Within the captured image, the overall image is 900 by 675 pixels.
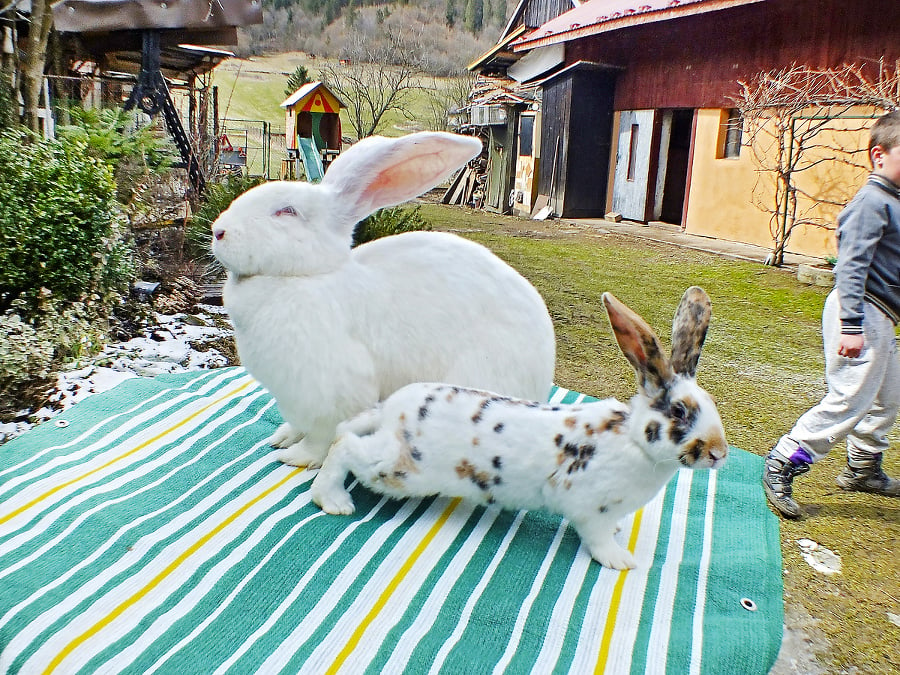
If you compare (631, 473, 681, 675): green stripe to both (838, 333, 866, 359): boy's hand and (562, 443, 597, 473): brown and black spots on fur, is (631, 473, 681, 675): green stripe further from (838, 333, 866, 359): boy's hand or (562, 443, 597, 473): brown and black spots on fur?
(838, 333, 866, 359): boy's hand

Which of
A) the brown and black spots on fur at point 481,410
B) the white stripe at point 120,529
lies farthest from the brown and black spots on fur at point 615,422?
the white stripe at point 120,529

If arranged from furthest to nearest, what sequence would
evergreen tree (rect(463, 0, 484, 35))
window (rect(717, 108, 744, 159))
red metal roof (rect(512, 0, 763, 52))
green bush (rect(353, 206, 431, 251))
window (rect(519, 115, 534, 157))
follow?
evergreen tree (rect(463, 0, 484, 35)) → window (rect(519, 115, 534, 157)) → window (rect(717, 108, 744, 159)) → red metal roof (rect(512, 0, 763, 52)) → green bush (rect(353, 206, 431, 251))

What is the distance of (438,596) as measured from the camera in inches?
60.0

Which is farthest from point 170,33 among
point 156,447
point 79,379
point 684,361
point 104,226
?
point 684,361

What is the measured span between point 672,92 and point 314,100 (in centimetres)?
590

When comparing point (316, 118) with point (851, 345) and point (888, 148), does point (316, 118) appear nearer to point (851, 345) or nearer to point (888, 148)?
point (888, 148)

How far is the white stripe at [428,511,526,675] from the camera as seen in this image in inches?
53.6

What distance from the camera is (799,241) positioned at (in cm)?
829

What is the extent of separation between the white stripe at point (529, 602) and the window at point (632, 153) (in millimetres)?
10400

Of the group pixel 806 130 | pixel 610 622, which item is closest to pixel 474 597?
pixel 610 622

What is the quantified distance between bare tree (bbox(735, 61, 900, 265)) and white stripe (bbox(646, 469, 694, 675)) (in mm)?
6519

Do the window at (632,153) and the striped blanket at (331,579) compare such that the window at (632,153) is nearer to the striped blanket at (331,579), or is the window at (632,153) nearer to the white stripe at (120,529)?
the striped blanket at (331,579)

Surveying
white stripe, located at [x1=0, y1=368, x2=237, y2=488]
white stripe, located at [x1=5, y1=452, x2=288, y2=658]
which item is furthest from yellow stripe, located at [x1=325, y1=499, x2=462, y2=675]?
white stripe, located at [x1=0, y1=368, x2=237, y2=488]

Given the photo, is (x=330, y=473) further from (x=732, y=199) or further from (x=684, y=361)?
(x=732, y=199)
